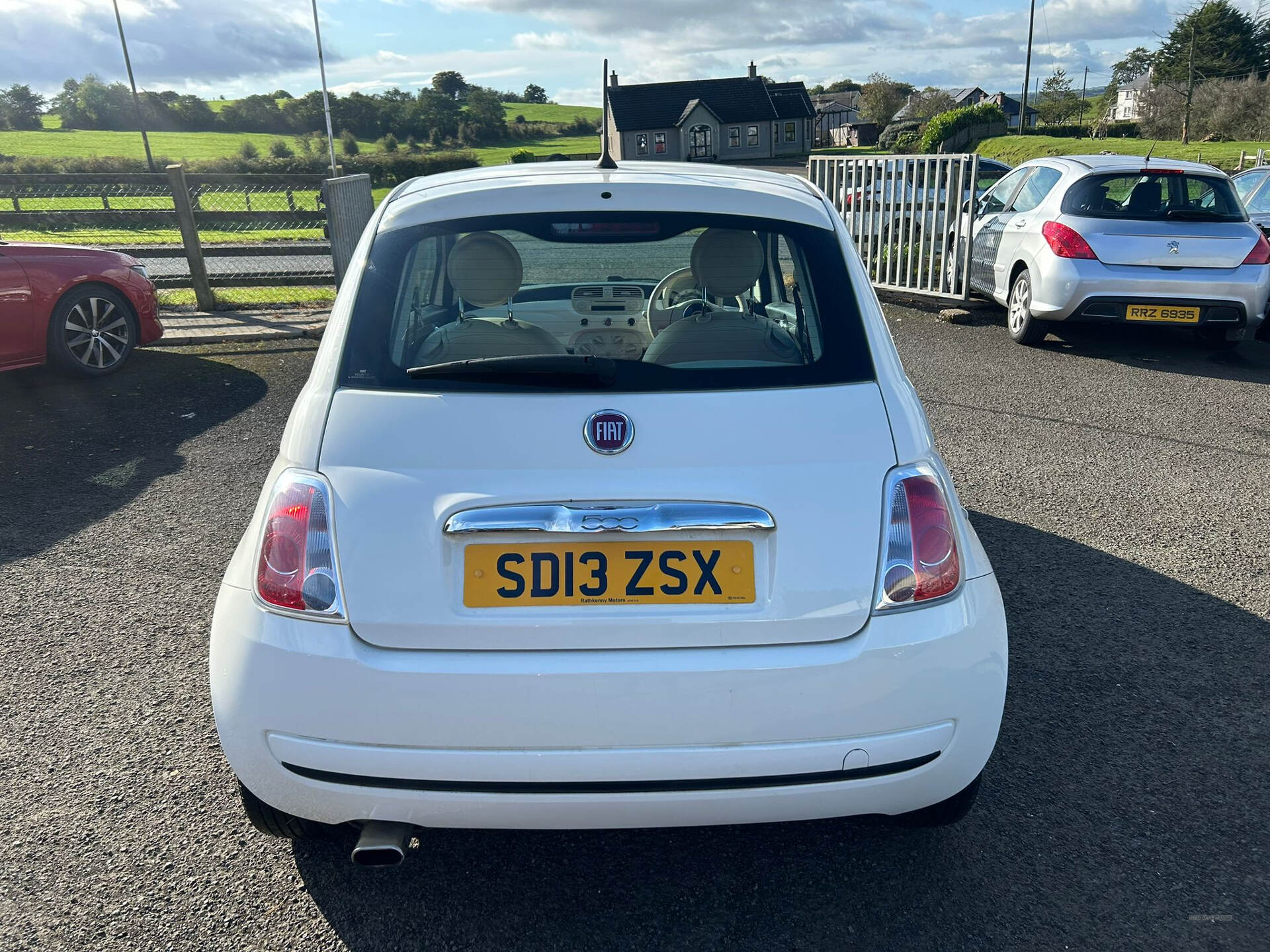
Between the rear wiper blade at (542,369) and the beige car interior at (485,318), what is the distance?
0.18 ft

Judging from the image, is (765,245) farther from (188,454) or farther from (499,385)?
(188,454)

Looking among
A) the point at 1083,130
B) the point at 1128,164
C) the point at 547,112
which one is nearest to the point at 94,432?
the point at 1128,164

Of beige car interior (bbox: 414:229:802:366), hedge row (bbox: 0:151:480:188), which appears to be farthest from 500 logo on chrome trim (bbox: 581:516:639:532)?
hedge row (bbox: 0:151:480:188)

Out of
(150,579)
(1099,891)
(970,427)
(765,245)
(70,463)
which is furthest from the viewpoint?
(970,427)

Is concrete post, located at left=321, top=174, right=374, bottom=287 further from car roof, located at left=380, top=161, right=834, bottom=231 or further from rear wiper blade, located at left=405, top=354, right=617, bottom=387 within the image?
rear wiper blade, located at left=405, top=354, right=617, bottom=387

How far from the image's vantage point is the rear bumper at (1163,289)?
8391 millimetres

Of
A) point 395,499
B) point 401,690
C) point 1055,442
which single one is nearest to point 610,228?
point 395,499

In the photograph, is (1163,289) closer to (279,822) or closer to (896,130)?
(279,822)

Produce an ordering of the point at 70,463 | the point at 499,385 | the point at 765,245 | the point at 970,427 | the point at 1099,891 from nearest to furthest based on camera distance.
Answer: the point at 499,385 → the point at 1099,891 → the point at 765,245 → the point at 70,463 → the point at 970,427

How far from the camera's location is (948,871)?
2518mm

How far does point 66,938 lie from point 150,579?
2.35 meters

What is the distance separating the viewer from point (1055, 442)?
630 centimetres

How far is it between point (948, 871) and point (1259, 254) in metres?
7.99

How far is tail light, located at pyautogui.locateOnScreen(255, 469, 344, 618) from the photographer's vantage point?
2.11 metres
